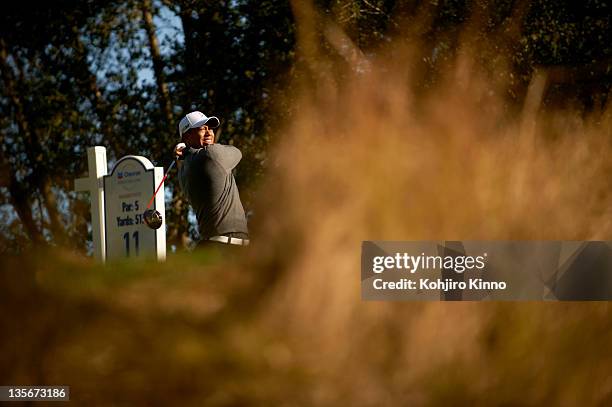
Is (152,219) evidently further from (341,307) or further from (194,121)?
(341,307)

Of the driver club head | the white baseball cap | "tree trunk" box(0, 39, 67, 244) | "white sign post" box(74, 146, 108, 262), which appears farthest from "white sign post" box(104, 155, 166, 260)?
"tree trunk" box(0, 39, 67, 244)

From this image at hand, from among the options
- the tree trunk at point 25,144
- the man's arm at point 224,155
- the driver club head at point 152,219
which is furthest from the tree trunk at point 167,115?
the man's arm at point 224,155

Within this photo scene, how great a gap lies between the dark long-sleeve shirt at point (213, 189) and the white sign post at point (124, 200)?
4520 millimetres

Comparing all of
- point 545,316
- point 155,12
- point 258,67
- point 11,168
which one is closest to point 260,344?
point 545,316

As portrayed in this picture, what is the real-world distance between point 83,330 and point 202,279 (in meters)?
0.20

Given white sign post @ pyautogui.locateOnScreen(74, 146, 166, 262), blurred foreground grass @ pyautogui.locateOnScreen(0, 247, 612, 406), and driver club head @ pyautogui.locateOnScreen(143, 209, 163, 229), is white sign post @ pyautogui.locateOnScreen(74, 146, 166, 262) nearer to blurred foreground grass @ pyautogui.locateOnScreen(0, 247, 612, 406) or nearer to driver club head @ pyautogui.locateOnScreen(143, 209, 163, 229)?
driver club head @ pyautogui.locateOnScreen(143, 209, 163, 229)

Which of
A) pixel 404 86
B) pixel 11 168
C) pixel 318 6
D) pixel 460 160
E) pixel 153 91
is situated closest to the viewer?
pixel 460 160

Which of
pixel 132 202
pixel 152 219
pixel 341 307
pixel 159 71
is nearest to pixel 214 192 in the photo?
pixel 152 219

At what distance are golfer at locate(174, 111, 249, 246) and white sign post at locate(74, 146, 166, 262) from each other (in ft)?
14.8

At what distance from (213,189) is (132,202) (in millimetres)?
5476

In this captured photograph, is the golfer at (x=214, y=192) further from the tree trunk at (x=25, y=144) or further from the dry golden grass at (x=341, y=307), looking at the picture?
the tree trunk at (x=25, y=144)

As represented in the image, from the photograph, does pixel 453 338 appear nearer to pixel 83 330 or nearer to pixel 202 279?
pixel 202 279

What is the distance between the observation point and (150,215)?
8.34 metres

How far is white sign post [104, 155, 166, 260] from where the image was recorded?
1067 centimetres
